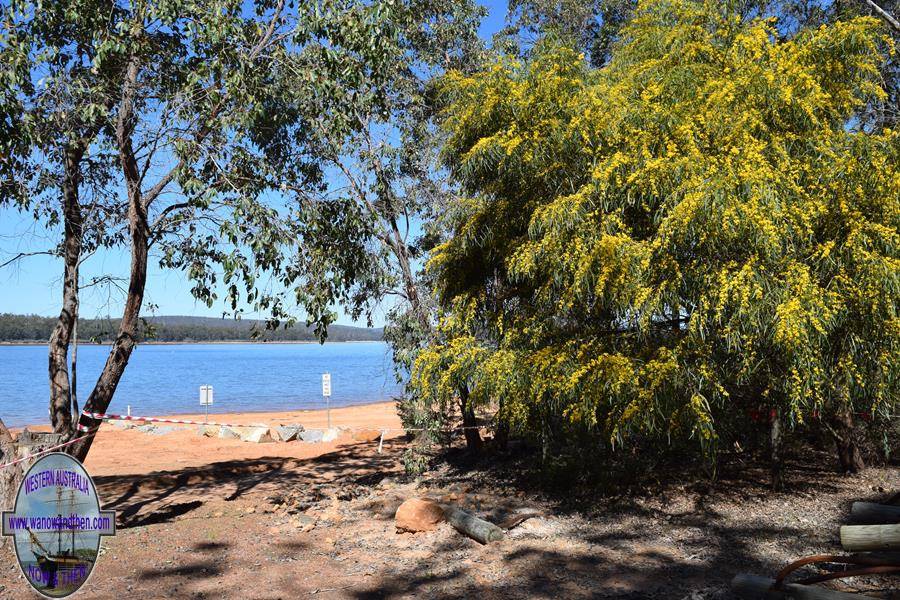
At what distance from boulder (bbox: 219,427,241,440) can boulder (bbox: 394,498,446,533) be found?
12.1 metres

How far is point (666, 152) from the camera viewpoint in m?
6.92

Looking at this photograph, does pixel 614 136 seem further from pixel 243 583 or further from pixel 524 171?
pixel 243 583

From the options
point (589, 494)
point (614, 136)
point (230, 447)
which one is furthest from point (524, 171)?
point (230, 447)

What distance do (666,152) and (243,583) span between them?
588 centimetres

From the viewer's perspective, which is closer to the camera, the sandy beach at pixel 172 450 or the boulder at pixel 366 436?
the sandy beach at pixel 172 450

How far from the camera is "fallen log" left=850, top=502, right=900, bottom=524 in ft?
19.1

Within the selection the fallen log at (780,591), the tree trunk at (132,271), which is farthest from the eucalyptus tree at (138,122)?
the fallen log at (780,591)

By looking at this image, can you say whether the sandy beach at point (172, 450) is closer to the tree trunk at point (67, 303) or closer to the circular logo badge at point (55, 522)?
the tree trunk at point (67, 303)

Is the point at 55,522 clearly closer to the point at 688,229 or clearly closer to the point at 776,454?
the point at 688,229

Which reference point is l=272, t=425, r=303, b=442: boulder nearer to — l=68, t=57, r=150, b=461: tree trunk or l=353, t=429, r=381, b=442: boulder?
l=353, t=429, r=381, b=442: boulder

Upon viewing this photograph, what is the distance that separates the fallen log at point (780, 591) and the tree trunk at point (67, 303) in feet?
23.2

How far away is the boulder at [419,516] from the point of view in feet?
24.8

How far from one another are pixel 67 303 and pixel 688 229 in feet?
22.7

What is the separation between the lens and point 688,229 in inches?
241
